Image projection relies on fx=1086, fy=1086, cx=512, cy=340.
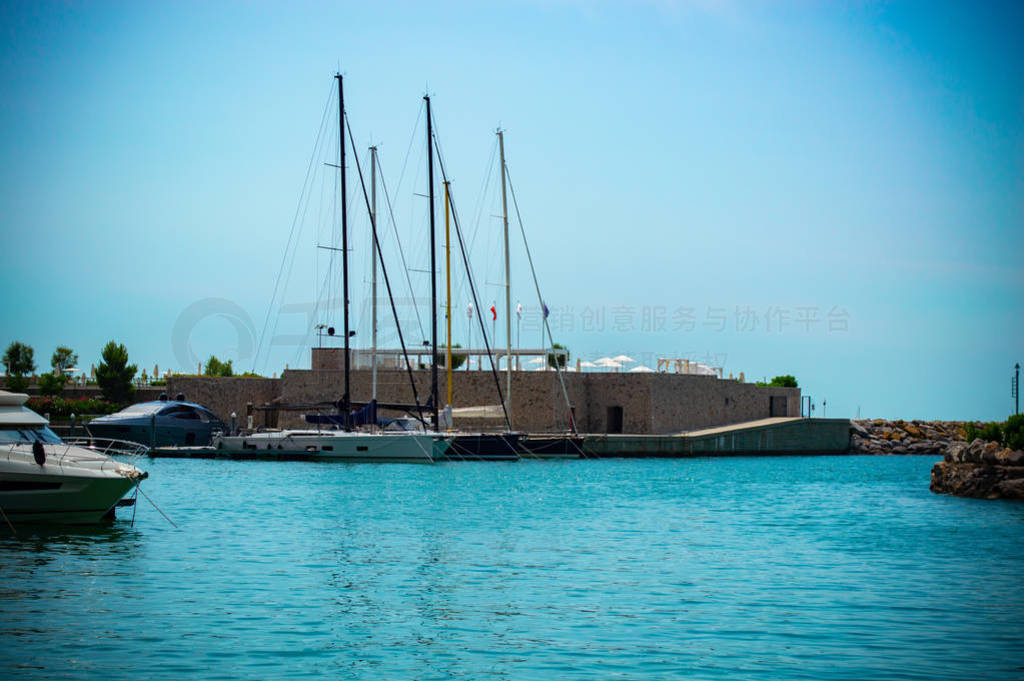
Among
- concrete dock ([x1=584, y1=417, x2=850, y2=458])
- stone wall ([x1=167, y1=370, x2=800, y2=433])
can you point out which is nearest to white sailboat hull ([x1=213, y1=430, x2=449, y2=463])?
stone wall ([x1=167, y1=370, x2=800, y2=433])

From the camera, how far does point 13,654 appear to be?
406 inches

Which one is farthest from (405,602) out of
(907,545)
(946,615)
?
(907,545)

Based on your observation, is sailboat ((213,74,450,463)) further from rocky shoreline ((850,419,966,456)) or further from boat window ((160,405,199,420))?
rocky shoreline ((850,419,966,456))

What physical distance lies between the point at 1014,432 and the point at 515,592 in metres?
19.5

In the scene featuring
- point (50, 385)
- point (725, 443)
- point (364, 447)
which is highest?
point (50, 385)

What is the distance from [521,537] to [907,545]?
23.6 feet

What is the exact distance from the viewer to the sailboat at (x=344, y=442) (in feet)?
135

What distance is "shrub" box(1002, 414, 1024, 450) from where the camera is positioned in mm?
28531

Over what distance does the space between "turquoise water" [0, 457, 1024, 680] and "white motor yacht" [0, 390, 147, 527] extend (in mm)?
432

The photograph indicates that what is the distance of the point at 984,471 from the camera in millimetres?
29547

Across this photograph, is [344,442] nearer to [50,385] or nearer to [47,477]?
[47,477]

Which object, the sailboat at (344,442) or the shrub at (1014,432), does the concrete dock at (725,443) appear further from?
the shrub at (1014,432)

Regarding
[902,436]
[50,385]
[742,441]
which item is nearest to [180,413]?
[50,385]

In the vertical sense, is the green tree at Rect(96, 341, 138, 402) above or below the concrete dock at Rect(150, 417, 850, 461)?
above
